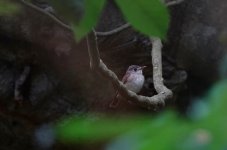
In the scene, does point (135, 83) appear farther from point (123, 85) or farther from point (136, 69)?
point (123, 85)

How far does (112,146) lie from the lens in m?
0.20

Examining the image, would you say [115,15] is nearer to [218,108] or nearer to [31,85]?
[31,85]

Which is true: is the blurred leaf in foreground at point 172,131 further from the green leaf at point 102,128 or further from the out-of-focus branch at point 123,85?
the out-of-focus branch at point 123,85

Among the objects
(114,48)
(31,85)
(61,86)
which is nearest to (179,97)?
(114,48)

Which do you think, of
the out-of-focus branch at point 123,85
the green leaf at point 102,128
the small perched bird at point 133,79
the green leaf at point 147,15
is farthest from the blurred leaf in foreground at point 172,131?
the small perched bird at point 133,79

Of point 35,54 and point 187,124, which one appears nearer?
point 187,124

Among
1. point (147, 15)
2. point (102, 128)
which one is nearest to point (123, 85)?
point (147, 15)

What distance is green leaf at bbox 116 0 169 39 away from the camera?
0.33 meters

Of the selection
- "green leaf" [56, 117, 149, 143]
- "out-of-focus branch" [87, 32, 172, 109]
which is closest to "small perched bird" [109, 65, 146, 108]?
"out-of-focus branch" [87, 32, 172, 109]

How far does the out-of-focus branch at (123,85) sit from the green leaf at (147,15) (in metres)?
0.45

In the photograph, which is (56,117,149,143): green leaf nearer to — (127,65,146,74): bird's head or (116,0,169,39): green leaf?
(116,0,169,39): green leaf

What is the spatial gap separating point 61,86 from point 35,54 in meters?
0.23

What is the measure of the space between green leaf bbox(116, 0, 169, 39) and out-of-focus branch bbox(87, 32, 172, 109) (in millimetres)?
452

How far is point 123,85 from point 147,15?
1.01m
